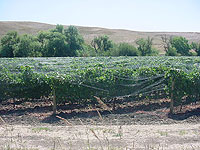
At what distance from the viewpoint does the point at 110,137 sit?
6086 millimetres

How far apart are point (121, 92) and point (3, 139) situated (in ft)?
20.6

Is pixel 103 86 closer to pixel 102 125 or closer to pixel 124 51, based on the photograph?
pixel 102 125

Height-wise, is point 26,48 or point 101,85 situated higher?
point 26,48

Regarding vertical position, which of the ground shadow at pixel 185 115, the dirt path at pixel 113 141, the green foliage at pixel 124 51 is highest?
the green foliage at pixel 124 51

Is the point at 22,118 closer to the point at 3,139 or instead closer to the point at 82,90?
the point at 82,90

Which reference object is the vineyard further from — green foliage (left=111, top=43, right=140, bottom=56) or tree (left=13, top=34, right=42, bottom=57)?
green foliage (left=111, top=43, right=140, bottom=56)

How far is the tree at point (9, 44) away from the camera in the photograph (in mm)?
41656

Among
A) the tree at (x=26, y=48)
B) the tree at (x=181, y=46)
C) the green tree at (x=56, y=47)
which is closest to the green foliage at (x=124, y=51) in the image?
the green tree at (x=56, y=47)

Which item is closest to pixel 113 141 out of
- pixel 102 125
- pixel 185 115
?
pixel 102 125

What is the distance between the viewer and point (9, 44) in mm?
42469

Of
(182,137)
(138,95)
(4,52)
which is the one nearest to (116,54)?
(4,52)

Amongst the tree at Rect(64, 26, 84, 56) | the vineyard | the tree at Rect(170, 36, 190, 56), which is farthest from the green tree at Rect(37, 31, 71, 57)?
the vineyard

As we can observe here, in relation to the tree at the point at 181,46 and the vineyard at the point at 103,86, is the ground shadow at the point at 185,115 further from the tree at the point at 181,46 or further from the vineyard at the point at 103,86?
the tree at the point at 181,46

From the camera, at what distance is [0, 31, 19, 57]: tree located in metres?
41.7
